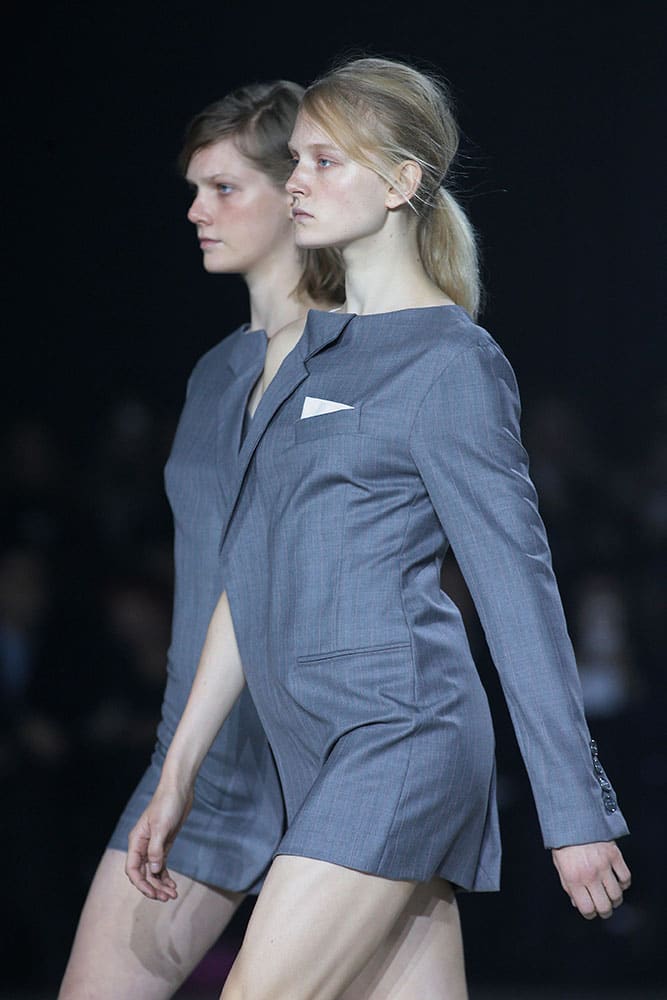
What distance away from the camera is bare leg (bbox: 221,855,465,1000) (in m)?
1.51

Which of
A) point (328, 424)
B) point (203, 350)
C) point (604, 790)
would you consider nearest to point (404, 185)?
point (328, 424)

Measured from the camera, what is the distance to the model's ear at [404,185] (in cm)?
171

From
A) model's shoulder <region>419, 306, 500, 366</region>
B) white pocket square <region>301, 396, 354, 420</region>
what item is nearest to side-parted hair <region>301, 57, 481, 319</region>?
model's shoulder <region>419, 306, 500, 366</region>

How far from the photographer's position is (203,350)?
3.53 m

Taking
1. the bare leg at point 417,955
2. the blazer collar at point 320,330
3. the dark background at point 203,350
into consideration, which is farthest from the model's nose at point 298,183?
the dark background at point 203,350

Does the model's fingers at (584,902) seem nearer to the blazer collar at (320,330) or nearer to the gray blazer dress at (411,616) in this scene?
the gray blazer dress at (411,616)

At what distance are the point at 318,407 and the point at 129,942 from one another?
758mm

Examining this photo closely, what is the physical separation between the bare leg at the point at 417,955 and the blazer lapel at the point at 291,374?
50 centimetres

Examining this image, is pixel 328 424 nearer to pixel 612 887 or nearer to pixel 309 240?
pixel 309 240

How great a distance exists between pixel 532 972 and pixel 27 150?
2.17m

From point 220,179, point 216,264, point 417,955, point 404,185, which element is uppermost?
point 404,185

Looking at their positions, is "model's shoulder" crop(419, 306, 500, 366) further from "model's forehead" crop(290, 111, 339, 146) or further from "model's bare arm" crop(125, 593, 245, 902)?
"model's bare arm" crop(125, 593, 245, 902)

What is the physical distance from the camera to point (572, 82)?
337 cm

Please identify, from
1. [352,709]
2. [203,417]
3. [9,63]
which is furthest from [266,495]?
[9,63]
